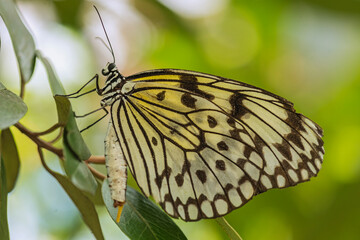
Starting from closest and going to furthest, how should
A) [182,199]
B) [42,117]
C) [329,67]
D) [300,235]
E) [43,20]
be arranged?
1. [182,199]
2. [300,235]
3. [43,20]
4. [42,117]
5. [329,67]

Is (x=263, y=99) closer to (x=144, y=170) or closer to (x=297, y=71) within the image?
(x=144, y=170)

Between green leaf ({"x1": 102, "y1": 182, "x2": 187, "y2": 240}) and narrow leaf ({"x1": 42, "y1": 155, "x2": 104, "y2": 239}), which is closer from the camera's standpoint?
green leaf ({"x1": 102, "y1": 182, "x2": 187, "y2": 240})

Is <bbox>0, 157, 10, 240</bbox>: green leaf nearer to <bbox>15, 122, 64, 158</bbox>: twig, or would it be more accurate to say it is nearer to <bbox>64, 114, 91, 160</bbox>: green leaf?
<bbox>15, 122, 64, 158</bbox>: twig

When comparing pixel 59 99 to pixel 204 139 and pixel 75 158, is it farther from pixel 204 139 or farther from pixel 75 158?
pixel 204 139

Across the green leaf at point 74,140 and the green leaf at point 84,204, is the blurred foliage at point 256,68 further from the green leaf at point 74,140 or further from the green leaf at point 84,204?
the green leaf at point 74,140

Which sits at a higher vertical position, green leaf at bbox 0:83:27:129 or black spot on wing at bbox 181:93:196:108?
green leaf at bbox 0:83:27:129

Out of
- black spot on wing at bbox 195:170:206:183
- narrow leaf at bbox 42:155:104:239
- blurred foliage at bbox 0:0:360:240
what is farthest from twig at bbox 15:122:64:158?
blurred foliage at bbox 0:0:360:240

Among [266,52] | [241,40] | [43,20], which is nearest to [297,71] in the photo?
[266,52]
